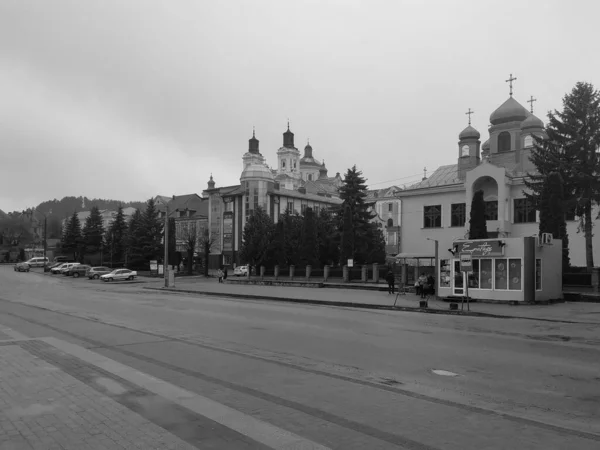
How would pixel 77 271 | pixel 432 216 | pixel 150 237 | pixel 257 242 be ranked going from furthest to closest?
pixel 150 237
pixel 77 271
pixel 257 242
pixel 432 216

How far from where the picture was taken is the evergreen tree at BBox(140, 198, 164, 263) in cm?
7375

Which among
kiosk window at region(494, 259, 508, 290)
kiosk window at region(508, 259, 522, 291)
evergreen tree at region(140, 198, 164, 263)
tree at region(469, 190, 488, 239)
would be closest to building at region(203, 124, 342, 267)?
evergreen tree at region(140, 198, 164, 263)

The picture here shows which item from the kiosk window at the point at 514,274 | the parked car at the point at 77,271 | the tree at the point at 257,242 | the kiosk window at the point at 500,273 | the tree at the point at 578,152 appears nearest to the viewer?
the kiosk window at the point at 514,274

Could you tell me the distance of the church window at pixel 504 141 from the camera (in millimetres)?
57094

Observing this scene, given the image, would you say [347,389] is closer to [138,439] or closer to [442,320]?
[138,439]

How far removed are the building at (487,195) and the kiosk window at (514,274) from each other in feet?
57.9

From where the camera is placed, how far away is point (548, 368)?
32.6ft

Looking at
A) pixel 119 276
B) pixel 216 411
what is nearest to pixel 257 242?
pixel 119 276

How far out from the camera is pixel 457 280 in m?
27.6

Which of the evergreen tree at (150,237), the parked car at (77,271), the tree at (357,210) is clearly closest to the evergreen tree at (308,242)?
the tree at (357,210)

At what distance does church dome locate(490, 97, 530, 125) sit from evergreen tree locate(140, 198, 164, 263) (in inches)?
1898

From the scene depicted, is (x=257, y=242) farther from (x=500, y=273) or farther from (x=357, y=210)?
(x=500, y=273)

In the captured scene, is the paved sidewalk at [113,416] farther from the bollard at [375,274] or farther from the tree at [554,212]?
the bollard at [375,274]

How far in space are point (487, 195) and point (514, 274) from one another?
2753cm
